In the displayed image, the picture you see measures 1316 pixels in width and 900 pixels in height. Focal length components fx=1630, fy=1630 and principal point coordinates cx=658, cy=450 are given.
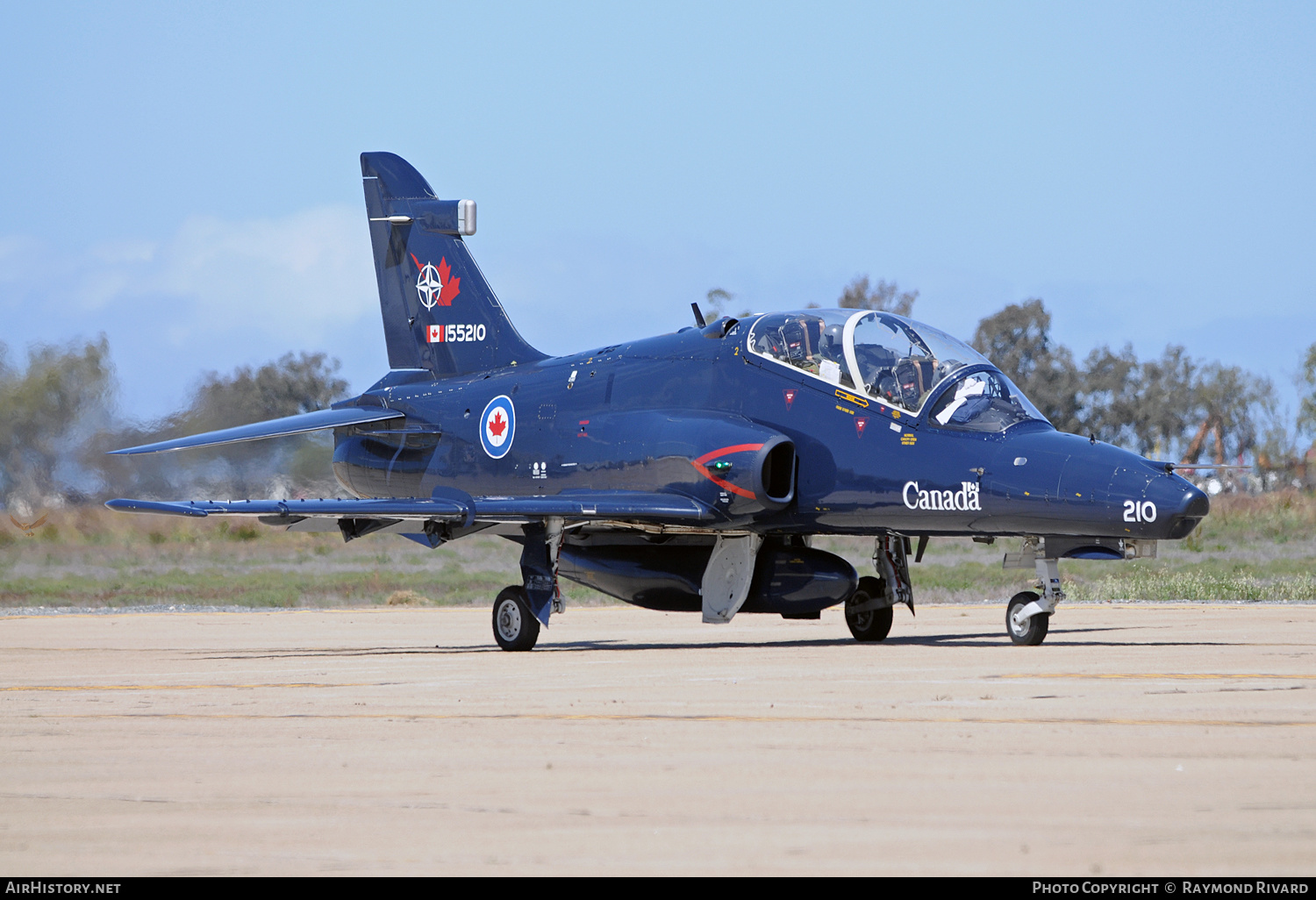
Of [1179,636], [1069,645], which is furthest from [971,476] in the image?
[1179,636]

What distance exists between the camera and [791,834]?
5512 millimetres

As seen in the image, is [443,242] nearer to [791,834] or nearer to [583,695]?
[583,695]

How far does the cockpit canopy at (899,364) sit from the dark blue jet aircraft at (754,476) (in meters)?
0.02

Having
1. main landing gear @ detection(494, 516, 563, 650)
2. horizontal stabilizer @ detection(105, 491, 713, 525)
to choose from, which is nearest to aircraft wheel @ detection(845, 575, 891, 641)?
horizontal stabilizer @ detection(105, 491, 713, 525)

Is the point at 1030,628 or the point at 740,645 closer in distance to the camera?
the point at 1030,628

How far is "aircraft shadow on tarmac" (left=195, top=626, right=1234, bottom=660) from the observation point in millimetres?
15133

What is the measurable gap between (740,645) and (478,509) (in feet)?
9.82

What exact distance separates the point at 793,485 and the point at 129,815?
33.9 feet

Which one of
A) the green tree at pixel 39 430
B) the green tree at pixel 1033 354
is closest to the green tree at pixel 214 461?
the green tree at pixel 39 430

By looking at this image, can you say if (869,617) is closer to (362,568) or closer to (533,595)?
(533,595)

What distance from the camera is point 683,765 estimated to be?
7.18 m

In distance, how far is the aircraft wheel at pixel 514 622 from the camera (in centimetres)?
1664

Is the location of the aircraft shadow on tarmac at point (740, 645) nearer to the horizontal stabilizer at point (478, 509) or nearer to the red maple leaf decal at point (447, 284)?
the horizontal stabilizer at point (478, 509)

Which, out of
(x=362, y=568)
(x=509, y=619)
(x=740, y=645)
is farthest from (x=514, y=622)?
(x=362, y=568)
